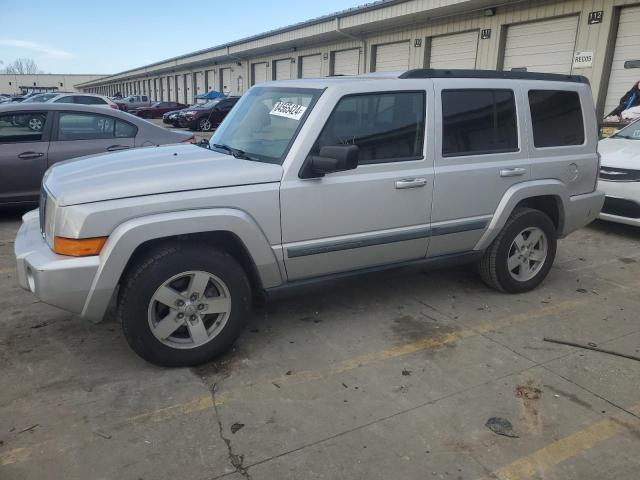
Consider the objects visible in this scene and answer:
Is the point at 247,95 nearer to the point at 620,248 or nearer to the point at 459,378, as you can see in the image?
the point at 459,378

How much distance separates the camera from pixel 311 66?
24.2 m

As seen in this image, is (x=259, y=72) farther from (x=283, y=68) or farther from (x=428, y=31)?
(x=428, y=31)

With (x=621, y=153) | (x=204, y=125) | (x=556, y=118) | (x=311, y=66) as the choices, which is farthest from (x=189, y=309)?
(x=311, y=66)

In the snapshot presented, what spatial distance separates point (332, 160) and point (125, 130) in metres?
4.83

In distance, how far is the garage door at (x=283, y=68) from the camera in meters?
26.3

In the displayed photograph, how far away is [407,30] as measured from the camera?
17719 millimetres

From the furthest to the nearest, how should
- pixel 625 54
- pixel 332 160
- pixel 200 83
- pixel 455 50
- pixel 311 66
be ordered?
pixel 200 83
pixel 311 66
pixel 455 50
pixel 625 54
pixel 332 160

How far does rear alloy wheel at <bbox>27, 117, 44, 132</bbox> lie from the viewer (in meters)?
6.55

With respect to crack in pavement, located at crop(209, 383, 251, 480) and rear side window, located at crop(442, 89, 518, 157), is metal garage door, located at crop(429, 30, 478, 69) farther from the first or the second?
crack in pavement, located at crop(209, 383, 251, 480)

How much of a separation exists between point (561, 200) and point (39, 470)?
14.3 ft

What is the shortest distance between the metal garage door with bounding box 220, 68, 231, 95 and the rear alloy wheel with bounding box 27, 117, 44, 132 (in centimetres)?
2970

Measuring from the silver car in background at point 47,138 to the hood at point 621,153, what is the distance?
6017 millimetres

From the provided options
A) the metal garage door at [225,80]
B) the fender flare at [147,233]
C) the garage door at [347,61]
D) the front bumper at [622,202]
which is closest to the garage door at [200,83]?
the metal garage door at [225,80]

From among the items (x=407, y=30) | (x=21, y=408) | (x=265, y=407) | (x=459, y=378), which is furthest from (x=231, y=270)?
(x=407, y=30)
